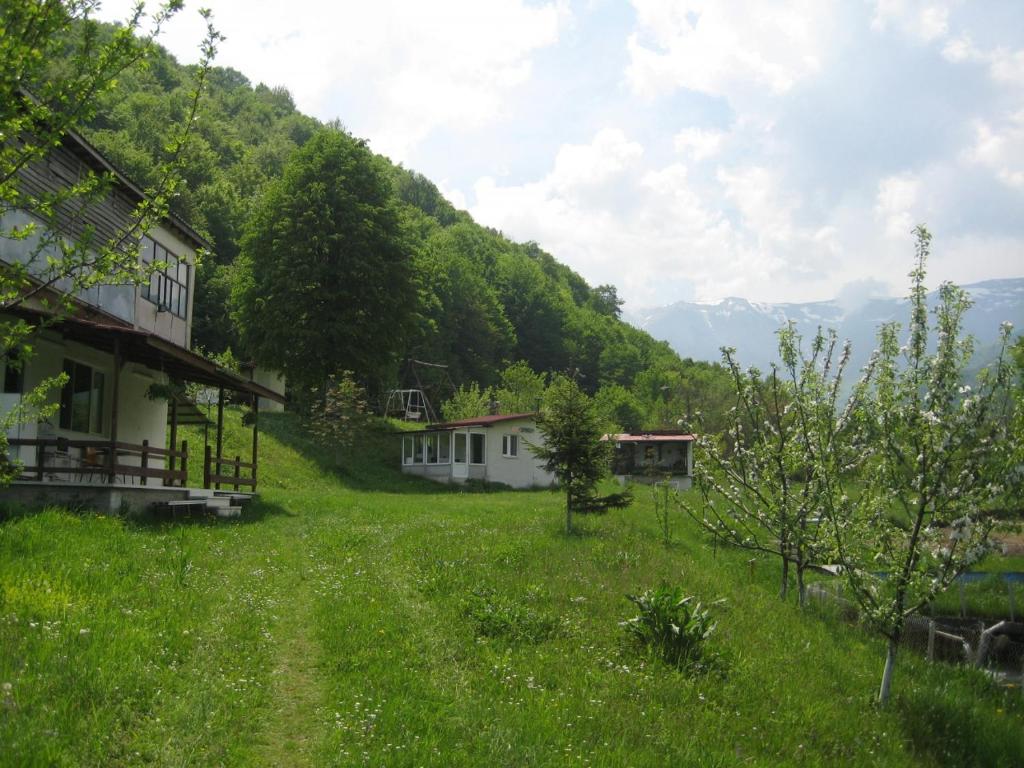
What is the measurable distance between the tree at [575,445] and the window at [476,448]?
22.9 m

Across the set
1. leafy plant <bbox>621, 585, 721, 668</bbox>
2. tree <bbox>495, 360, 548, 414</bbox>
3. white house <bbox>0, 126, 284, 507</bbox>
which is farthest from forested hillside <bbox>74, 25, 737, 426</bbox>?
leafy plant <bbox>621, 585, 721, 668</bbox>

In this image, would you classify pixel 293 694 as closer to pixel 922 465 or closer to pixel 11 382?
pixel 922 465

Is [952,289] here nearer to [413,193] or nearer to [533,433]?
[533,433]

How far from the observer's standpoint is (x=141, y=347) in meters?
18.2

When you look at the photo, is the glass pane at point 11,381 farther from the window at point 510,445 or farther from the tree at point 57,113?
the window at point 510,445

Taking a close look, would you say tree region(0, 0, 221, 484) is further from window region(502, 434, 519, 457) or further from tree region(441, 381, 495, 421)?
tree region(441, 381, 495, 421)

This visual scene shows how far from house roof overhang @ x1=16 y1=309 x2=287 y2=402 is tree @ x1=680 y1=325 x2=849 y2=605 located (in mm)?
11486

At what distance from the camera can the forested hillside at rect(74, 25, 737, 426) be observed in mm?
Answer: 44156

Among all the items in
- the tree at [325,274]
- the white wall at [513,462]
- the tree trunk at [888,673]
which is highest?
the tree at [325,274]

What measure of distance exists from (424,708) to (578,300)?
421 feet

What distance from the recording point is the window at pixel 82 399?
2006cm

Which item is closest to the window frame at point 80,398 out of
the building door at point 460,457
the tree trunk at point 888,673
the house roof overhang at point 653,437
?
the tree trunk at point 888,673

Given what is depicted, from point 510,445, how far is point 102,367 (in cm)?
2683

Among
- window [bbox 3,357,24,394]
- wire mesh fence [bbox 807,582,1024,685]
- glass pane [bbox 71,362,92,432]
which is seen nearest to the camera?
wire mesh fence [bbox 807,582,1024,685]
